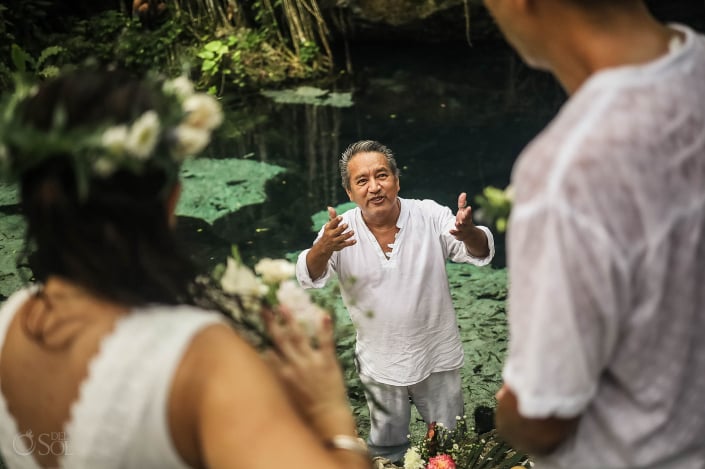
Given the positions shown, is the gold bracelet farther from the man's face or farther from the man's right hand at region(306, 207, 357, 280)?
the man's face

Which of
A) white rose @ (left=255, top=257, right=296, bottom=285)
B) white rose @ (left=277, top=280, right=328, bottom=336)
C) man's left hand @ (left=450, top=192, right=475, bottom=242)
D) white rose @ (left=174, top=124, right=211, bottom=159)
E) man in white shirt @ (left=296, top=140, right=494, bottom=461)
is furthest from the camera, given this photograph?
man in white shirt @ (left=296, top=140, right=494, bottom=461)

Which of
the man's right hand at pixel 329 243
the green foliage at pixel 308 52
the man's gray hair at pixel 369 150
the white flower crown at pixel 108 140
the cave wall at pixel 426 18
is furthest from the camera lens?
the cave wall at pixel 426 18

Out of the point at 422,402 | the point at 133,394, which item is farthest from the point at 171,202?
the point at 422,402

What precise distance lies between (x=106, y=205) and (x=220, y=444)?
41 centimetres

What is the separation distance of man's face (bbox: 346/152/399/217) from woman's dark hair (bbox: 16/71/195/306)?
238cm

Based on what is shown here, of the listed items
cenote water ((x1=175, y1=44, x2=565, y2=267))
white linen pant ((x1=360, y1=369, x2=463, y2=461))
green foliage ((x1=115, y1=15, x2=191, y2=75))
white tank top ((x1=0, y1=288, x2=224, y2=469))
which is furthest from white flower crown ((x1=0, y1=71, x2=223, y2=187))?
green foliage ((x1=115, y1=15, x2=191, y2=75))

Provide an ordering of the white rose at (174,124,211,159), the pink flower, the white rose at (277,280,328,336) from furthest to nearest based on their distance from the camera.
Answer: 1. the pink flower
2. the white rose at (277,280,328,336)
3. the white rose at (174,124,211,159)

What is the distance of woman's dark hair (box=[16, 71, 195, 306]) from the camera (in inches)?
49.3

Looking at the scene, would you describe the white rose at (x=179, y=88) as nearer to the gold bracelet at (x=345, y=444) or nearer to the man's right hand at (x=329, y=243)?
the gold bracelet at (x=345, y=444)

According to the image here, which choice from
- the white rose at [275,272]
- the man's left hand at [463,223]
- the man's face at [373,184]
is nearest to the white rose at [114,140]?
the white rose at [275,272]

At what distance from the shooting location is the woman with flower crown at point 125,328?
Answer: 120 centimetres

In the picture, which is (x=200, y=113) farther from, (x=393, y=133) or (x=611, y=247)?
(x=393, y=133)

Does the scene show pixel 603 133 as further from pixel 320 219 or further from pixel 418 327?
pixel 320 219
